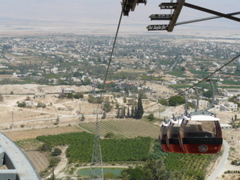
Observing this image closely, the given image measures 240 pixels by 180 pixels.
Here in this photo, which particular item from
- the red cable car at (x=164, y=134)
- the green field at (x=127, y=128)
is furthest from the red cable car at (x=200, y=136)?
the green field at (x=127, y=128)

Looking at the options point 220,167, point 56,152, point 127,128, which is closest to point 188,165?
point 220,167

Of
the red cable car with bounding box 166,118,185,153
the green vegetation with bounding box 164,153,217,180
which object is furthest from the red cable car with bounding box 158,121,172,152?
the green vegetation with bounding box 164,153,217,180

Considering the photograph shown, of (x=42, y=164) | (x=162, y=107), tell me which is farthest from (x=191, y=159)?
(x=162, y=107)

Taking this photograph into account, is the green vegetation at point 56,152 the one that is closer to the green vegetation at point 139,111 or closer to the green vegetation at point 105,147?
the green vegetation at point 105,147

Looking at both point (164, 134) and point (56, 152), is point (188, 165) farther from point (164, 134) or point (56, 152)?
point (164, 134)

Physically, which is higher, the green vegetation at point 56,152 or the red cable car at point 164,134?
the red cable car at point 164,134

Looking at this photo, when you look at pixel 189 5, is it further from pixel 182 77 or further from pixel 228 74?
pixel 228 74

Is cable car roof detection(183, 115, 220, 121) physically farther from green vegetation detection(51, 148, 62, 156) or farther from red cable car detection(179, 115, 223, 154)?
green vegetation detection(51, 148, 62, 156)
